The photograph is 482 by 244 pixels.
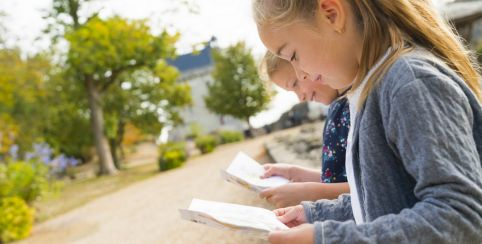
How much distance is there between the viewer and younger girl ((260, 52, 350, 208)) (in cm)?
176

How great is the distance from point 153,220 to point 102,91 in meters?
13.3

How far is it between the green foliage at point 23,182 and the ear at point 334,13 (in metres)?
6.49

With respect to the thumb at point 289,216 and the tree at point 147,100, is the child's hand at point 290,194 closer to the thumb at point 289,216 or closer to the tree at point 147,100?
the thumb at point 289,216

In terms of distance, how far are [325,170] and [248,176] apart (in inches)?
13.2

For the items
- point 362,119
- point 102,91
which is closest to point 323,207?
point 362,119

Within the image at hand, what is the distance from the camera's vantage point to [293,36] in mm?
1120

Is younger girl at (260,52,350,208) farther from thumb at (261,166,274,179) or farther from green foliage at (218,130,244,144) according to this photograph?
green foliage at (218,130,244,144)

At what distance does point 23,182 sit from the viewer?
673 cm

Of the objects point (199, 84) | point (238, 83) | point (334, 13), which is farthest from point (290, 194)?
point (199, 84)

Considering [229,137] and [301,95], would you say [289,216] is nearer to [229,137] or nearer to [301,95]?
[301,95]

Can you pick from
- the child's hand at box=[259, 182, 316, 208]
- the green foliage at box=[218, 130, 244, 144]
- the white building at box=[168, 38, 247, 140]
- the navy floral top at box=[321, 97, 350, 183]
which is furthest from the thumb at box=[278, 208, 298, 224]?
the white building at box=[168, 38, 247, 140]

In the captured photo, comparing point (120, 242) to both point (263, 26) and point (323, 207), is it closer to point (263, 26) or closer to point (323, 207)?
point (323, 207)

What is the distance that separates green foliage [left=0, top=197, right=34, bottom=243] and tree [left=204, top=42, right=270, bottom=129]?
66.4 feet

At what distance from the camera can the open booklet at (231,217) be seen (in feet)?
3.56
